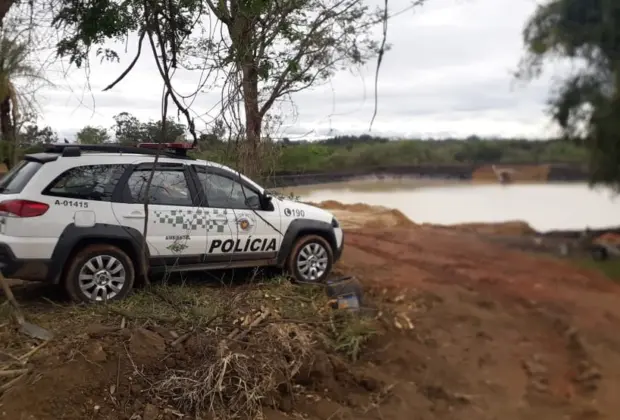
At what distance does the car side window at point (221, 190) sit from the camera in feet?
23.2

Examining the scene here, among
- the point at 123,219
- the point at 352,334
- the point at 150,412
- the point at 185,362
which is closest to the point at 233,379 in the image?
the point at 185,362

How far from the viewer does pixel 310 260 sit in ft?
25.8

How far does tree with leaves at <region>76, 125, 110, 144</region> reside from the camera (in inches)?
267

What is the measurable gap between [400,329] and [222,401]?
8.38 feet

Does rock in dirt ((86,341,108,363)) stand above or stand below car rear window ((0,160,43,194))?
below

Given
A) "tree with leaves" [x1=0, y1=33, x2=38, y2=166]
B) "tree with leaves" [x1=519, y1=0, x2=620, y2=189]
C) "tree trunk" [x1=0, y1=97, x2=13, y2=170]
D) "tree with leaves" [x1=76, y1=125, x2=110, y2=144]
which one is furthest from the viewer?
"tree trunk" [x1=0, y1=97, x2=13, y2=170]

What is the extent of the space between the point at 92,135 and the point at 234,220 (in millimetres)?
1801

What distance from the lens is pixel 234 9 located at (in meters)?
4.56

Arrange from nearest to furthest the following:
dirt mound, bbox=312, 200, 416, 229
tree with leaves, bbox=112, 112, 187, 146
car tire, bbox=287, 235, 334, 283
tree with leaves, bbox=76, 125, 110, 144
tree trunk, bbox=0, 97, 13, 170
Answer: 1. tree with leaves, bbox=112, 112, 187, 146
2. tree with leaves, bbox=76, 125, 110, 144
3. car tire, bbox=287, 235, 334, 283
4. dirt mound, bbox=312, 200, 416, 229
5. tree trunk, bbox=0, 97, 13, 170

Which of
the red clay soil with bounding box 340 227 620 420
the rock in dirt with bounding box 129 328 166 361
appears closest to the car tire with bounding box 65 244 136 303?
the rock in dirt with bounding box 129 328 166 361

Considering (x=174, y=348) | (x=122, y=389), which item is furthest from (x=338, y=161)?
(x=122, y=389)

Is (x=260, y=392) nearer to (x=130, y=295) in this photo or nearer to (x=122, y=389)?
(x=122, y=389)

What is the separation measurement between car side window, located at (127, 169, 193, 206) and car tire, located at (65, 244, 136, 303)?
23.9 inches

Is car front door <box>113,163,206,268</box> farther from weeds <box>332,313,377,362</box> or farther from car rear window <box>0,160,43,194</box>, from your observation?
weeds <box>332,313,377,362</box>
